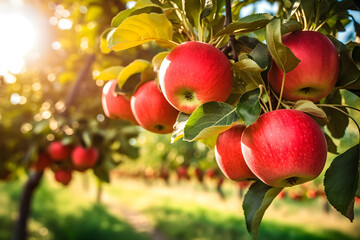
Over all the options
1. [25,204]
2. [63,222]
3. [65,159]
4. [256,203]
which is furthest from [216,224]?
[256,203]

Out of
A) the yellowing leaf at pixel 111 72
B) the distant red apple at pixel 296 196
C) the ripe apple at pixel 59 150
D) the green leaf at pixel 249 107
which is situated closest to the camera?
the green leaf at pixel 249 107

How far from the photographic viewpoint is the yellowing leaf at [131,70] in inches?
32.5

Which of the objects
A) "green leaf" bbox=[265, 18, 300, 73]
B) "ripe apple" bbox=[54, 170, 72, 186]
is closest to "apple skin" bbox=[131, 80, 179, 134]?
"green leaf" bbox=[265, 18, 300, 73]

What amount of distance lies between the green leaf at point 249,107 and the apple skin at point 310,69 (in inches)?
3.2

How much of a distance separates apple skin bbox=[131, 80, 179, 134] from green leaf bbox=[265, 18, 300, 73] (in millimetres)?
320

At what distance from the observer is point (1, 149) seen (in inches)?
106

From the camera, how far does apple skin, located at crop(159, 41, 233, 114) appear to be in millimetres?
641

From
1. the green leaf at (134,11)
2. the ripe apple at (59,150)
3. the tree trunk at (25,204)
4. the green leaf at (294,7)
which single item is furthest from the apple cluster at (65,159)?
the green leaf at (294,7)

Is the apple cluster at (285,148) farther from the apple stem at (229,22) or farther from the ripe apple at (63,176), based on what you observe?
the ripe apple at (63,176)

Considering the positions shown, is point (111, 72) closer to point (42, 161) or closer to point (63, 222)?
point (42, 161)

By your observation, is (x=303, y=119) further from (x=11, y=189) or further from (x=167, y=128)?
(x=11, y=189)

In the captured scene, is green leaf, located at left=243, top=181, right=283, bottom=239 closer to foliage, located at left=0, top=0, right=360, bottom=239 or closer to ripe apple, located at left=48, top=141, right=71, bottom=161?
foliage, located at left=0, top=0, right=360, bottom=239

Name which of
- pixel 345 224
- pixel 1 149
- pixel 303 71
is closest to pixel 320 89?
pixel 303 71

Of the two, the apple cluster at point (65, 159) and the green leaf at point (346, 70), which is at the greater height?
the green leaf at point (346, 70)
